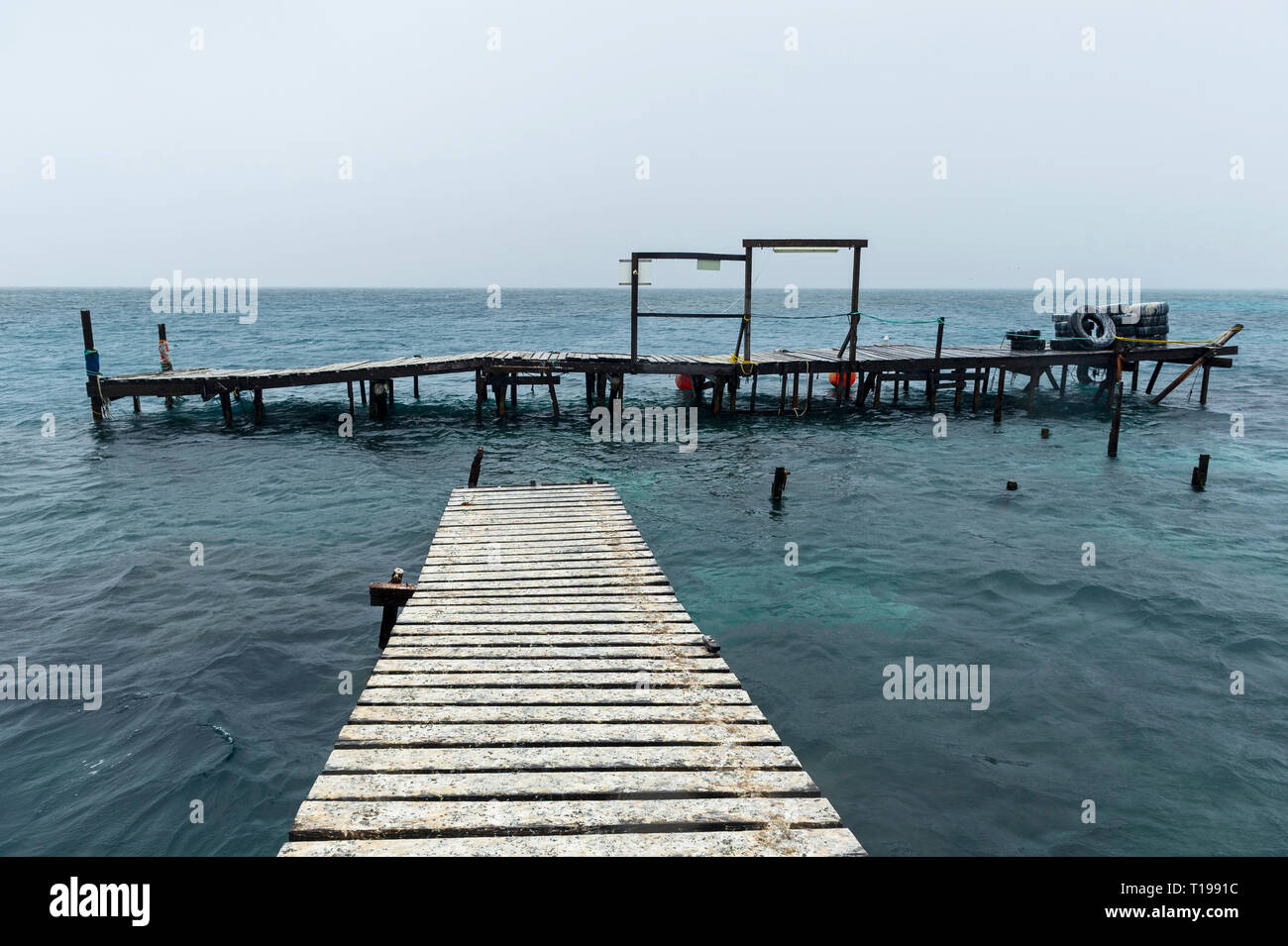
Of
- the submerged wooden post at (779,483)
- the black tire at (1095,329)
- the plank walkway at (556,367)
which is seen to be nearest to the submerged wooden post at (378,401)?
the plank walkway at (556,367)

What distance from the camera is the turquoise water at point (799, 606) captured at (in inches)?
338

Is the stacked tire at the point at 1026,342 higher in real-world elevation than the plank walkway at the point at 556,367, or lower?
higher

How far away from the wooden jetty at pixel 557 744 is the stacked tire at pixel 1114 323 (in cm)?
3143

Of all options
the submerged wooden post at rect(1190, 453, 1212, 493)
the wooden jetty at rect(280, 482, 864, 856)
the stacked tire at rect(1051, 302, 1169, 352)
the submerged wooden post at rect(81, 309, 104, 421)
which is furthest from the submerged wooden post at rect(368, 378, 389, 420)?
the stacked tire at rect(1051, 302, 1169, 352)

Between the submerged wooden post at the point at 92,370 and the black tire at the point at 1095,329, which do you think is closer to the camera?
the submerged wooden post at the point at 92,370

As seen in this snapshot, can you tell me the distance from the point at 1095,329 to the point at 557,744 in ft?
118

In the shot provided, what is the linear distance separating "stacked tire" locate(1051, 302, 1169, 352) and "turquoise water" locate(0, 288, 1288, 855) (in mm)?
5976

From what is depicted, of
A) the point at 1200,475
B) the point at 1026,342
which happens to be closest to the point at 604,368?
the point at 1026,342

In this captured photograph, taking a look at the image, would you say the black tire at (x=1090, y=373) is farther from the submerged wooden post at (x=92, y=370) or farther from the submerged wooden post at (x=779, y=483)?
the submerged wooden post at (x=92, y=370)

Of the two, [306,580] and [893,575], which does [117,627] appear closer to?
[306,580]

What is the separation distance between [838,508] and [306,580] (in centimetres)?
1208

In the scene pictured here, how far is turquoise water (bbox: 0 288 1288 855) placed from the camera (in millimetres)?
8586

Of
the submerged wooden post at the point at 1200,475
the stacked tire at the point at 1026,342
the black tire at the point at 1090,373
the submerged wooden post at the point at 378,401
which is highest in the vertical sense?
the stacked tire at the point at 1026,342

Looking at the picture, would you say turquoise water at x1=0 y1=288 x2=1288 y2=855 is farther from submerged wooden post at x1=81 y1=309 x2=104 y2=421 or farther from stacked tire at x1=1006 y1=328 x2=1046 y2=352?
stacked tire at x1=1006 y1=328 x2=1046 y2=352
